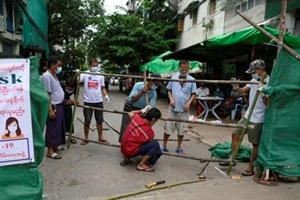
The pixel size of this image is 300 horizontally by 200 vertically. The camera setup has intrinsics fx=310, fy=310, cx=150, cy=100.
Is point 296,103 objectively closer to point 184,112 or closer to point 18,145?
point 184,112

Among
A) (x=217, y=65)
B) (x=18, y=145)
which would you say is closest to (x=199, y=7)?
(x=217, y=65)

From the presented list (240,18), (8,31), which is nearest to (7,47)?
(8,31)

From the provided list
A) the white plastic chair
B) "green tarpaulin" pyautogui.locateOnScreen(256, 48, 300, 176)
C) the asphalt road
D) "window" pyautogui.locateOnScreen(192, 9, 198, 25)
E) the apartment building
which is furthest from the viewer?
"window" pyautogui.locateOnScreen(192, 9, 198, 25)

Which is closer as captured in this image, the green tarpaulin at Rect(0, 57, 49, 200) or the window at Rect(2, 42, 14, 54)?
the green tarpaulin at Rect(0, 57, 49, 200)

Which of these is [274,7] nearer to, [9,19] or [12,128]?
[12,128]

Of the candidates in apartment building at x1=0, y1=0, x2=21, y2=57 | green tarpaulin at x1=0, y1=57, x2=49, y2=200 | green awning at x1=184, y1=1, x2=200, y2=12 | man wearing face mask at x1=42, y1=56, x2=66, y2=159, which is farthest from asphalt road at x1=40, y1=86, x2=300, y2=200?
apartment building at x1=0, y1=0, x2=21, y2=57

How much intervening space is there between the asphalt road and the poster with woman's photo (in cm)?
92

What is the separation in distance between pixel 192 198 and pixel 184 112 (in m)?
2.00

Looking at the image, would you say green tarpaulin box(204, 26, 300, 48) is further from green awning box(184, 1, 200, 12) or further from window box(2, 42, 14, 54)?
window box(2, 42, 14, 54)

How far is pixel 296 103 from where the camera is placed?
407cm

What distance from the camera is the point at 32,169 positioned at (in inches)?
119

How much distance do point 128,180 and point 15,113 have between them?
75.6 inches

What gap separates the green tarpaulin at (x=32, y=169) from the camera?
287 cm

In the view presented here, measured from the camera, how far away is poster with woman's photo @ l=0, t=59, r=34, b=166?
286cm
